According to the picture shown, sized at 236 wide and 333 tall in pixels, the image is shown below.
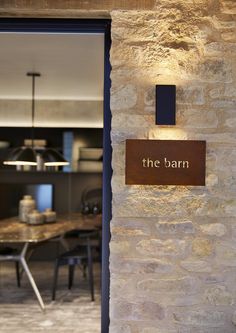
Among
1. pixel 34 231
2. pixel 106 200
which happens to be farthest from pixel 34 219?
pixel 106 200

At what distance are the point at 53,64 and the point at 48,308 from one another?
8.53 feet

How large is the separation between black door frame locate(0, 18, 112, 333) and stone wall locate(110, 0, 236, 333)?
0.10 m

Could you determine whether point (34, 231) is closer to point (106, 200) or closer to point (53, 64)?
point (53, 64)

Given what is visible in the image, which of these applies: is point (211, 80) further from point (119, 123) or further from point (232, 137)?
point (119, 123)

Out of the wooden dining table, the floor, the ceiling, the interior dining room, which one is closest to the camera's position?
the ceiling

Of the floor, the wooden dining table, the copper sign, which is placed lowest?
the floor

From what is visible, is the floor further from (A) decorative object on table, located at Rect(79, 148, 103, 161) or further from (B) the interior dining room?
(A) decorative object on table, located at Rect(79, 148, 103, 161)

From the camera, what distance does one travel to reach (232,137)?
3.01 metres

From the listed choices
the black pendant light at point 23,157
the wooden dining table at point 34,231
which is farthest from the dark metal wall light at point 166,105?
the black pendant light at point 23,157

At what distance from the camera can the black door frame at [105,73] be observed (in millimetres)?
3088

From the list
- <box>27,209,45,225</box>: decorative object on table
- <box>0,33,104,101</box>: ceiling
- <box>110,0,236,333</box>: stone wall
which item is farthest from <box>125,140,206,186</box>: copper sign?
<box>27,209,45,225</box>: decorative object on table

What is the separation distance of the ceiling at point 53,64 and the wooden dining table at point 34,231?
182cm

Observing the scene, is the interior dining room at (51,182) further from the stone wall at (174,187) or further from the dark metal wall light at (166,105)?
the dark metal wall light at (166,105)

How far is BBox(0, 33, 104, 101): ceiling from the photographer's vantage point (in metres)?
→ 3.93
